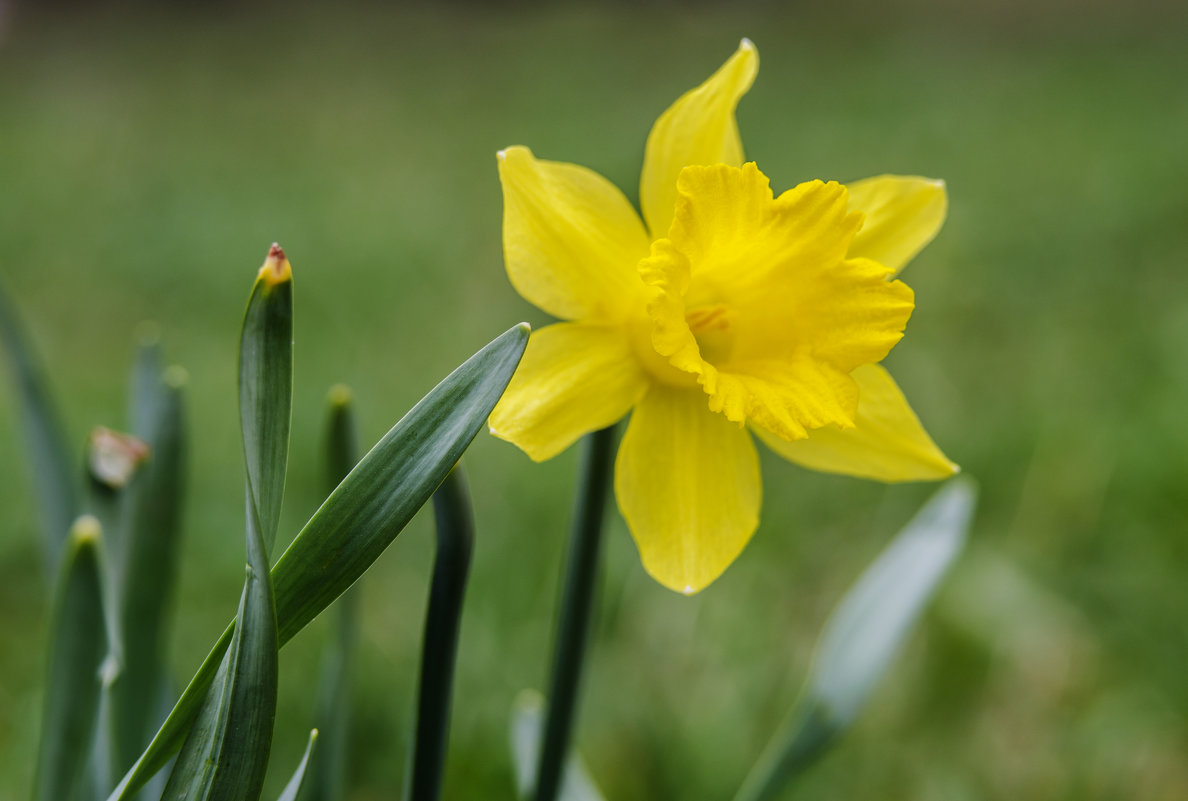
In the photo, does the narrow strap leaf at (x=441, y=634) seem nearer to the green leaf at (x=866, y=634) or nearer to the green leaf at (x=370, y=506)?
the green leaf at (x=370, y=506)

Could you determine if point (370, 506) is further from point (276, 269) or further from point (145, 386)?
point (145, 386)

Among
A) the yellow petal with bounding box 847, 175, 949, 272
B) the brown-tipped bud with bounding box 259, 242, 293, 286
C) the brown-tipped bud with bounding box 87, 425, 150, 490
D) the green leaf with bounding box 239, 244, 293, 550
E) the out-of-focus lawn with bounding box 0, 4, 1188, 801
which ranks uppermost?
the brown-tipped bud with bounding box 259, 242, 293, 286

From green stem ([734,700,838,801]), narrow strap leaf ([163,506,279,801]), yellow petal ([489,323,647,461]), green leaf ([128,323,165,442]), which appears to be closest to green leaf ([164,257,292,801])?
narrow strap leaf ([163,506,279,801])

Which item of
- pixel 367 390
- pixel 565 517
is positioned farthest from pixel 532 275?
pixel 367 390

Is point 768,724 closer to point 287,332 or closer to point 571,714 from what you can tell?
point 571,714

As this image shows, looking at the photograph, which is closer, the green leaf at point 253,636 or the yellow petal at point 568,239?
the green leaf at point 253,636

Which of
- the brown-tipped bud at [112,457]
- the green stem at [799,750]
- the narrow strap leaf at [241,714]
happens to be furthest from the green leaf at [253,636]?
the green stem at [799,750]

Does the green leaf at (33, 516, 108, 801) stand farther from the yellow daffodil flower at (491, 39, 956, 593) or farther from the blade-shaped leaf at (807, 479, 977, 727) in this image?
the blade-shaped leaf at (807, 479, 977, 727)
